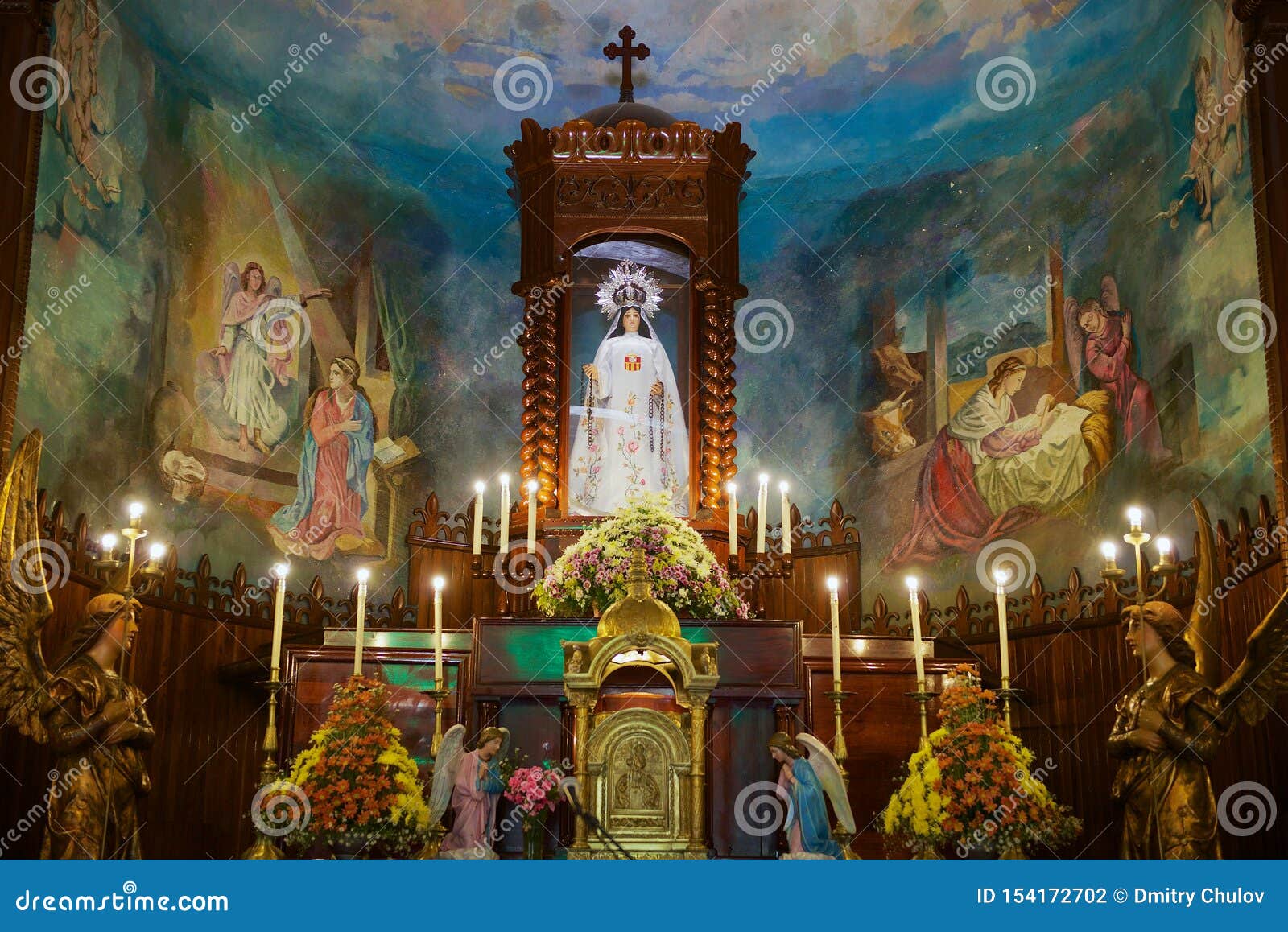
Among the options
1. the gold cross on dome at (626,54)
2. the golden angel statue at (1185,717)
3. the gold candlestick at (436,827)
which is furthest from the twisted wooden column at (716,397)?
the golden angel statue at (1185,717)

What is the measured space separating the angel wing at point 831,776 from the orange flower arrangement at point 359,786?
2008 mm

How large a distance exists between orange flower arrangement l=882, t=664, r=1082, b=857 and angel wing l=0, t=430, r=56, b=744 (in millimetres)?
4259

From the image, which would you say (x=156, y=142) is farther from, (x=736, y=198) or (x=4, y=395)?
(x=736, y=198)

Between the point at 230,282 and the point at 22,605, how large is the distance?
15.9 feet

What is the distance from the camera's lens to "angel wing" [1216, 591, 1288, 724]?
6.79 m

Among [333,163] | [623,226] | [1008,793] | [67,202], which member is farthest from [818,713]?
[333,163]

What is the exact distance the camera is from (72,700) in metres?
6.80

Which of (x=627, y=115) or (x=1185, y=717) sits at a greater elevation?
(x=627, y=115)

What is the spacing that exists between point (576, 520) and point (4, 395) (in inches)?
170

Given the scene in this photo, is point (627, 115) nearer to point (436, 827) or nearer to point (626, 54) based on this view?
point (626, 54)

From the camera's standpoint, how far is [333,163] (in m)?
12.1

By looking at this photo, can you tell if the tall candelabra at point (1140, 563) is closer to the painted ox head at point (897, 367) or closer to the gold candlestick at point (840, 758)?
the gold candlestick at point (840, 758)

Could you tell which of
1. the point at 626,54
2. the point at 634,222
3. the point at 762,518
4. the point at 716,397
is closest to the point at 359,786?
the point at 762,518

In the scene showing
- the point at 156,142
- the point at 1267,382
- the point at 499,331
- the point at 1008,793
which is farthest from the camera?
the point at 499,331
